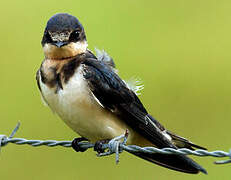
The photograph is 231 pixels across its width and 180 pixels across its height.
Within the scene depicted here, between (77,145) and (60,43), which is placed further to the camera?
(77,145)

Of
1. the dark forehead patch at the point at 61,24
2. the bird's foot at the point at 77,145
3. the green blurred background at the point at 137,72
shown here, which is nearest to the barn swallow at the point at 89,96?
the dark forehead patch at the point at 61,24

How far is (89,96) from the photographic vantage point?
459cm

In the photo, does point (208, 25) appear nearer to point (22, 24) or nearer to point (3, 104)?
point (22, 24)

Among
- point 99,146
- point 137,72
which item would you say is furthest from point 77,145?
point 137,72

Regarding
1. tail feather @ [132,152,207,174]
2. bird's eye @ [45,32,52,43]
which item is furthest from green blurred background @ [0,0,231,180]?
bird's eye @ [45,32,52,43]

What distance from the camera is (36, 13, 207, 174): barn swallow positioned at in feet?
15.0

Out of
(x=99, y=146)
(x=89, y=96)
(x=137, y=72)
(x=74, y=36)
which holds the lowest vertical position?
(x=99, y=146)

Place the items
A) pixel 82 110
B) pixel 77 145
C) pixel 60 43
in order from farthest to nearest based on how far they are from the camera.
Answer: pixel 77 145
pixel 60 43
pixel 82 110

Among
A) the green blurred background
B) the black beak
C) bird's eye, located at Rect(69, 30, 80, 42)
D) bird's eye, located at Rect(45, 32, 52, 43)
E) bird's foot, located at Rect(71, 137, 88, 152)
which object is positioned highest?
the green blurred background

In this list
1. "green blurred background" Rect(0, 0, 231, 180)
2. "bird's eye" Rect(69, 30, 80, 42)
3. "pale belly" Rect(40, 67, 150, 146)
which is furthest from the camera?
"green blurred background" Rect(0, 0, 231, 180)

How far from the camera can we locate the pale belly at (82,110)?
4547mm

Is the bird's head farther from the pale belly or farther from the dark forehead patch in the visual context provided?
the pale belly

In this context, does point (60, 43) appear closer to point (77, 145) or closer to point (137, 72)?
point (77, 145)

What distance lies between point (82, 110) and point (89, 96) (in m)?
0.10
